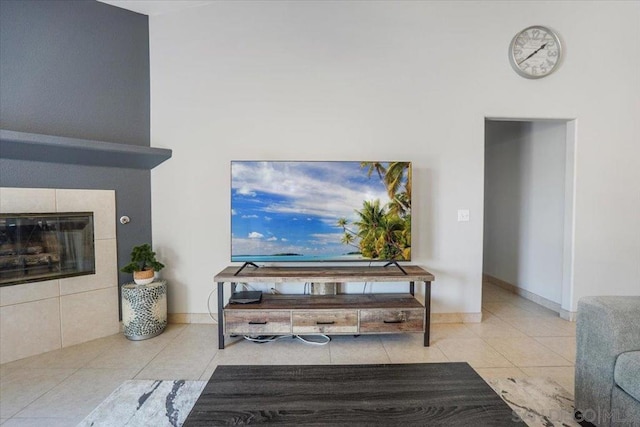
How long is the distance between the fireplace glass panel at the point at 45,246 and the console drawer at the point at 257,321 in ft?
4.53

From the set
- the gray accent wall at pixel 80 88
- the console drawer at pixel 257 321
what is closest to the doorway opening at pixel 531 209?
the console drawer at pixel 257 321

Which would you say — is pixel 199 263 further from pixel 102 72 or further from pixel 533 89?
pixel 533 89

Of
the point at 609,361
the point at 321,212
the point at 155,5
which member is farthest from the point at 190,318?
the point at 609,361

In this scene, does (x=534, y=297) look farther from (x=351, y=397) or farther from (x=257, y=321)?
(x=351, y=397)

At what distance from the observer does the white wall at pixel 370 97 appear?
9.54 ft

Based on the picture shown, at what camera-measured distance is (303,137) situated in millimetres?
2936

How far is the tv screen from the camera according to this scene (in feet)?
8.66

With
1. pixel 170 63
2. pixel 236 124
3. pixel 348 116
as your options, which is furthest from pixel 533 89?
pixel 170 63

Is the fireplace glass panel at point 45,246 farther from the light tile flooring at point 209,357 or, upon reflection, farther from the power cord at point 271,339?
the power cord at point 271,339

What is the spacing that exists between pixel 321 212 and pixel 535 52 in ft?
8.82

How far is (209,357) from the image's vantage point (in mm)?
2359

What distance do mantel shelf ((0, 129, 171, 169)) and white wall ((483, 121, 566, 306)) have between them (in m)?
4.17

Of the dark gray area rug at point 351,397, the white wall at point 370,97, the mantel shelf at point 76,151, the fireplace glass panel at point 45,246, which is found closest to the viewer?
the dark gray area rug at point 351,397

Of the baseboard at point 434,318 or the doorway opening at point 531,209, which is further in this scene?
the doorway opening at point 531,209
